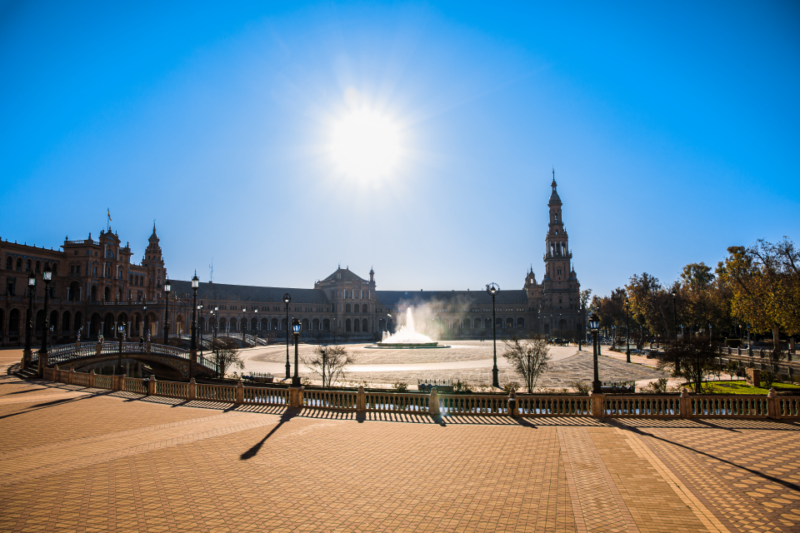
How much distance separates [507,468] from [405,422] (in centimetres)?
569

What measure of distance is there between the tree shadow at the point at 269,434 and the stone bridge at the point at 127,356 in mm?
19049

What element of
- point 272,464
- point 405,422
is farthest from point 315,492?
point 405,422

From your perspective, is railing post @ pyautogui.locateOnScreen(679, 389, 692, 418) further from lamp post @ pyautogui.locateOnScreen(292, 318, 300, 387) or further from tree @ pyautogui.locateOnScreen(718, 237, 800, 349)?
tree @ pyautogui.locateOnScreen(718, 237, 800, 349)

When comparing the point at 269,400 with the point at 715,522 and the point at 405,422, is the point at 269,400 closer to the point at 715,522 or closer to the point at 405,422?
the point at 405,422

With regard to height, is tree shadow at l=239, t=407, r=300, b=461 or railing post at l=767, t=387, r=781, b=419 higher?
railing post at l=767, t=387, r=781, b=419

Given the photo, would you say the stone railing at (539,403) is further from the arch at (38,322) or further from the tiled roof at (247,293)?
the tiled roof at (247,293)

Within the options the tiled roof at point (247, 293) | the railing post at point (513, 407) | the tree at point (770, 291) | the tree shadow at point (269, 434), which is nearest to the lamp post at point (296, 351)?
the tree shadow at point (269, 434)

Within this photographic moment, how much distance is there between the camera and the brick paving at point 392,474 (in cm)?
739

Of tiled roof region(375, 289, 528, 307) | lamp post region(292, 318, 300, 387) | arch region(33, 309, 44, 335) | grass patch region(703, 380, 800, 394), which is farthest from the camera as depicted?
tiled roof region(375, 289, 528, 307)

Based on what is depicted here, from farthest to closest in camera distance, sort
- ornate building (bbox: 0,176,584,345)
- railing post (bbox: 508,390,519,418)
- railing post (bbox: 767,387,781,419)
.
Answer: ornate building (bbox: 0,176,584,345)
railing post (bbox: 508,390,519,418)
railing post (bbox: 767,387,781,419)

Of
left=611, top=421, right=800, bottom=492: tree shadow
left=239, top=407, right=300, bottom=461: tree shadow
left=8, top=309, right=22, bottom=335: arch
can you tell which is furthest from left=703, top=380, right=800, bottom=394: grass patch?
left=8, top=309, right=22, bottom=335: arch

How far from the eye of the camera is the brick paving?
739cm

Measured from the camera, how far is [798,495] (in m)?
8.49

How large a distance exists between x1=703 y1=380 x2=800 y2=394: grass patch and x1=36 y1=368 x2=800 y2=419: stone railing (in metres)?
8.90
